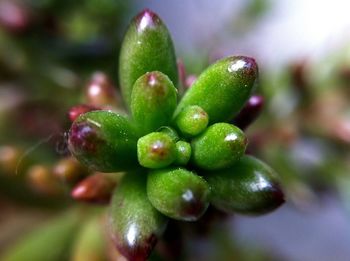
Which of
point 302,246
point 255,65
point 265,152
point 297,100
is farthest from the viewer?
point 302,246

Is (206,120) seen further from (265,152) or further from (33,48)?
(33,48)

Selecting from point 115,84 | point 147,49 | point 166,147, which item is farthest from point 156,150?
point 115,84

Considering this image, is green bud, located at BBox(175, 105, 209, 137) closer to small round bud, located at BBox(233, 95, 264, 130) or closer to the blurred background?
small round bud, located at BBox(233, 95, 264, 130)

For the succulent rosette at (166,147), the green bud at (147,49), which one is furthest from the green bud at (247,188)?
the green bud at (147,49)

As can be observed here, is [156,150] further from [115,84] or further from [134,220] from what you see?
[115,84]

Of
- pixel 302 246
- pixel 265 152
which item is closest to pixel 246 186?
pixel 265 152

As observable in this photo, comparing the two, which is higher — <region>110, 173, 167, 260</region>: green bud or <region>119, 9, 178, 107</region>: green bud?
<region>119, 9, 178, 107</region>: green bud

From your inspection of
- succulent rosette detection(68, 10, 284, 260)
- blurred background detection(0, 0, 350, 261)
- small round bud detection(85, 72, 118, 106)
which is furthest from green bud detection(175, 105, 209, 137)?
blurred background detection(0, 0, 350, 261)
